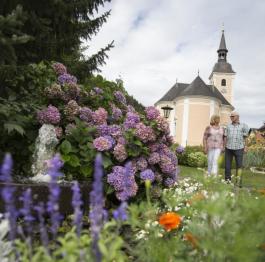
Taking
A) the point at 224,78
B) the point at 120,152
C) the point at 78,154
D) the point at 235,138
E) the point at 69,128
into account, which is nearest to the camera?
the point at 120,152

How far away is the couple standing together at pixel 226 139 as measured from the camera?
8.95m

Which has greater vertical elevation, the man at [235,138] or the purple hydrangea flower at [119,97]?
the purple hydrangea flower at [119,97]

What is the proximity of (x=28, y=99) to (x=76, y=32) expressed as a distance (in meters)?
3.53

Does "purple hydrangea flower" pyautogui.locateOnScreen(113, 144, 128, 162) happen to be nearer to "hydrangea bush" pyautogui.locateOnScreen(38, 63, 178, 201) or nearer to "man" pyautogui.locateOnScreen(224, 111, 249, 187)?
"hydrangea bush" pyautogui.locateOnScreen(38, 63, 178, 201)

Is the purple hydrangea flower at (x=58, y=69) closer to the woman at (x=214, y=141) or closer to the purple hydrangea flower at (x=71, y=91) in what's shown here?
the purple hydrangea flower at (x=71, y=91)

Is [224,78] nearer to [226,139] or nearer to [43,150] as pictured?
[226,139]

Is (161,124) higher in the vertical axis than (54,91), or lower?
lower

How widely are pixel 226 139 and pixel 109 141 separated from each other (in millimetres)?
5091

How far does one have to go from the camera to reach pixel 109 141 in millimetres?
4844

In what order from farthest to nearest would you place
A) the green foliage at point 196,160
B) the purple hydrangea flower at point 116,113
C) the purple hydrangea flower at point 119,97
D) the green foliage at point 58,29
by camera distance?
the green foliage at point 196,160 < the green foliage at point 58,29 < the purple hydrangea flower at point 119,97 < the purple hydrangea flower at point 116,113

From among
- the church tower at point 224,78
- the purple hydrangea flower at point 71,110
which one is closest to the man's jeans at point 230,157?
the purple hydrangea flower at point 71,110

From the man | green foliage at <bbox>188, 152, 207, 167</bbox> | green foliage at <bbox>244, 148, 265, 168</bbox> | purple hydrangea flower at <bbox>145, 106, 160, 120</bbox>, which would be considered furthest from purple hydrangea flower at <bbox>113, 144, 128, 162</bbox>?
green foliage at <bbox>188, 152, 207, 167</bbox>

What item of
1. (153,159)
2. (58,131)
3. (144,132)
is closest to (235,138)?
(153,159)

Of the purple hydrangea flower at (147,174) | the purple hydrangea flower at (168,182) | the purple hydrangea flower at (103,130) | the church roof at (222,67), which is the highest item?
the church roof at (222,67)
